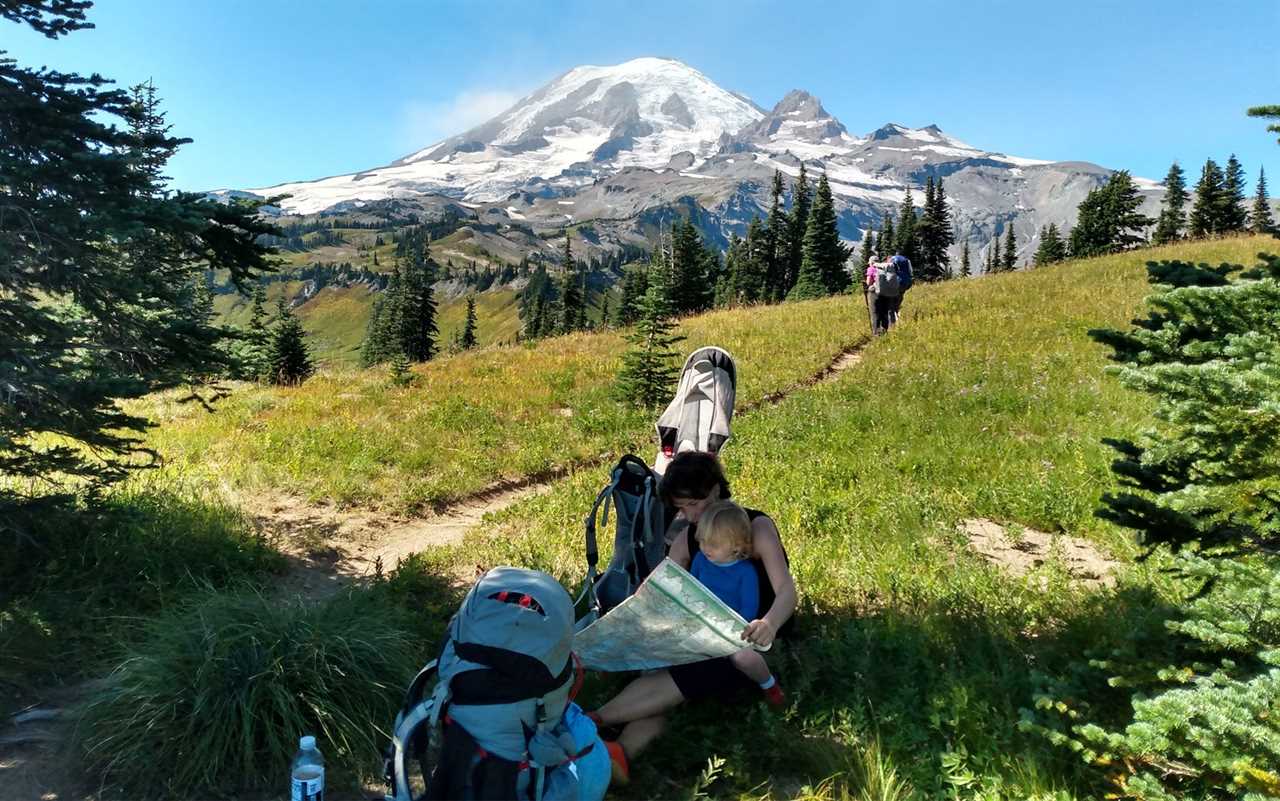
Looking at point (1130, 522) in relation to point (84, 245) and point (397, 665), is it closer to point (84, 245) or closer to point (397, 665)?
point (397, 665)

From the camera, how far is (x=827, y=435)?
1054 cm

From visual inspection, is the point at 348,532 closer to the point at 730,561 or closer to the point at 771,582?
the point at 730,561

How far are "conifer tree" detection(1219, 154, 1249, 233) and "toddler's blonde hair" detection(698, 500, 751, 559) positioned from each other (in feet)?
240

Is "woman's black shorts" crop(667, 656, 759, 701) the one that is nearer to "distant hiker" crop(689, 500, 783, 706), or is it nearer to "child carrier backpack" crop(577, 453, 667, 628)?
"distant hiker" crop(689, 500, 783, 706)

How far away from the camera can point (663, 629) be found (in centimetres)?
426

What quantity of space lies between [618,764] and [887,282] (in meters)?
16.6

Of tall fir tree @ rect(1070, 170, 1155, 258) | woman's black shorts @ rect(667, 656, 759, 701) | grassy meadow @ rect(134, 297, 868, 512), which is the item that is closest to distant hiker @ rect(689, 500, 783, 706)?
woman's black shorts @ rect(667, 656, 759, 701)

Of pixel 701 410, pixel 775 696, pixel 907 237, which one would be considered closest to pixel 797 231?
pixel 907 237

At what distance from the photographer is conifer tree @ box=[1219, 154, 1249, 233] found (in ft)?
193

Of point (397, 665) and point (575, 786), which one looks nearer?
point (575, 786)

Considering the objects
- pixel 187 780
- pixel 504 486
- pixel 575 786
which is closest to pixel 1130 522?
pixel 575 786

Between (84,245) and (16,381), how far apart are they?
3.70 feet

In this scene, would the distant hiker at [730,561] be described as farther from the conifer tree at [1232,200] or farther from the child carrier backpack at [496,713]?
the conifer tree at [1232,200]

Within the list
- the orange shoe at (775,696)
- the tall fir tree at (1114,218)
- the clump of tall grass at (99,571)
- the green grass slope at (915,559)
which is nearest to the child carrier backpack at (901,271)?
the green grass slope at (915,559)
